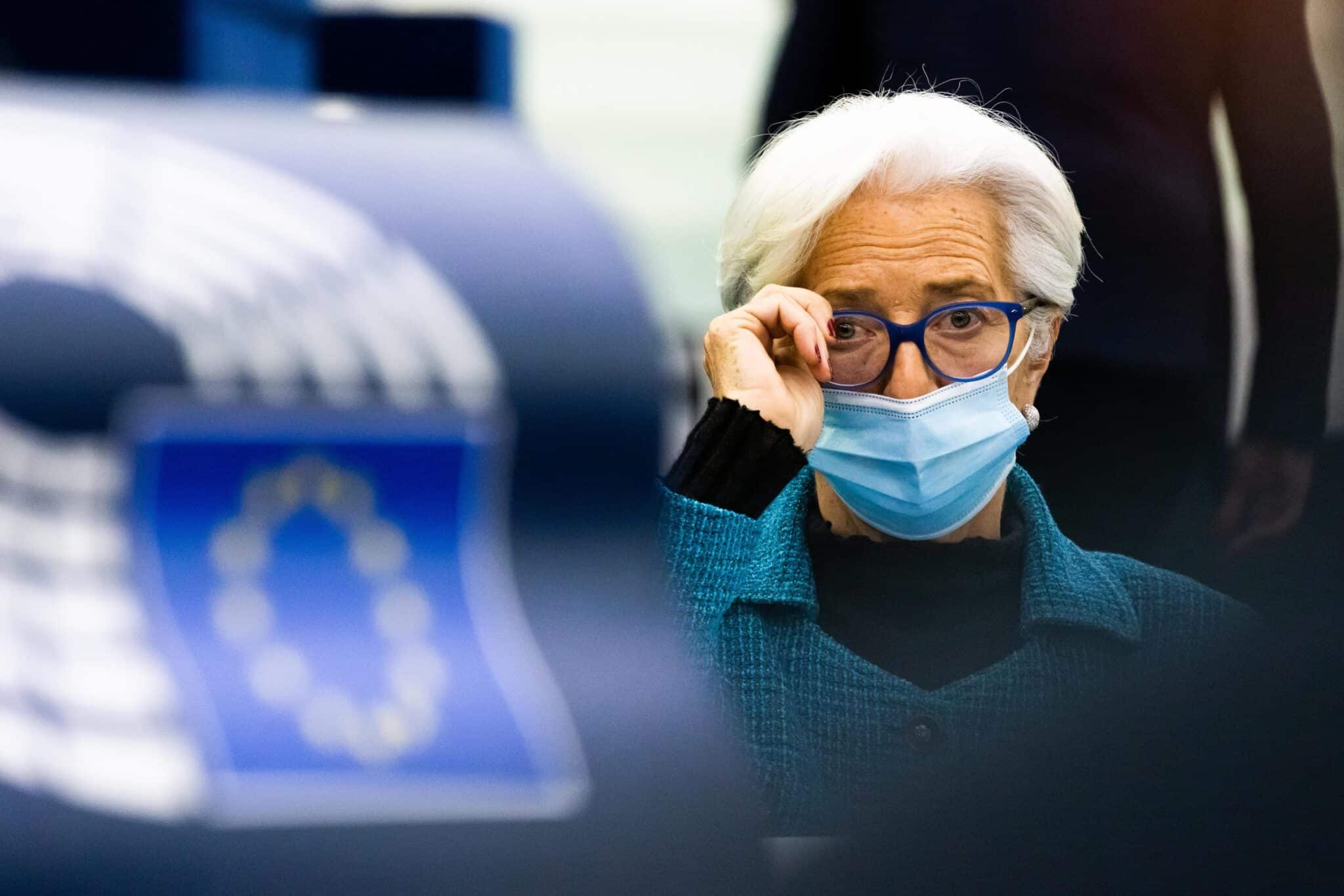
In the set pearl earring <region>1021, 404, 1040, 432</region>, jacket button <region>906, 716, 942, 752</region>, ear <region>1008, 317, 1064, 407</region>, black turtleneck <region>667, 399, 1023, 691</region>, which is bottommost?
jacket button <region>906, 716, 942, 752</region>

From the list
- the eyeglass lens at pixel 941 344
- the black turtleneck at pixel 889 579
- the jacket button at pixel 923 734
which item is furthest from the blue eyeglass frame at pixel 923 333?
the jacket button at pixel 923 734

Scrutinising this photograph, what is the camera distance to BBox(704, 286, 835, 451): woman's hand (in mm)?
1358

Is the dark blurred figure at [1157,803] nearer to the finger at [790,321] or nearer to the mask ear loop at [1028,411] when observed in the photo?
the mask ear loop at [1028,411]

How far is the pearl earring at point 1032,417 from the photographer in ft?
4.60

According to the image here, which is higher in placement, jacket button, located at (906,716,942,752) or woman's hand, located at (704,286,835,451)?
woman's hand, located at (704,286,835,451)

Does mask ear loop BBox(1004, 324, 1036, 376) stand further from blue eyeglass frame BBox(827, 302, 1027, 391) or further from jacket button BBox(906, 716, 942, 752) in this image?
jacket button BBox(906, 716, 942, 752)

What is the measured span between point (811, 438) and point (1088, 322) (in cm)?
28

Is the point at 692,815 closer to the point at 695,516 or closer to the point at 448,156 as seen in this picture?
the point at 695,516

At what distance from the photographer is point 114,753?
1416 millimetres

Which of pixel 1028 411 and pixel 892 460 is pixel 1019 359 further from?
pixel 892 460

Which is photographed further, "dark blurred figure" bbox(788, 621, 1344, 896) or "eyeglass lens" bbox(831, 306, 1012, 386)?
"eyeglass lens" bbox(831, 306, 1012, 386)

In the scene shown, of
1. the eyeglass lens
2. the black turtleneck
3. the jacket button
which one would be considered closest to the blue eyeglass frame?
the eyeglass lens

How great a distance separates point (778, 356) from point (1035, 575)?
0.31 m

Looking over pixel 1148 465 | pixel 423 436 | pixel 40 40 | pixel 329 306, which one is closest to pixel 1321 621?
pixel 1148 465
